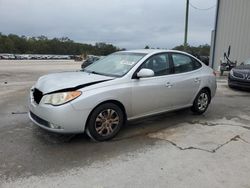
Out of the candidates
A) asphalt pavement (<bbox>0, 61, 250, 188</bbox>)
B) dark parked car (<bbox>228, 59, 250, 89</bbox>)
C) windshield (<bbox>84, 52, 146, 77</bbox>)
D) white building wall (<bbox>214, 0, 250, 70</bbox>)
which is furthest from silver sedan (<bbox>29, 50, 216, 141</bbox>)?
white building wall (<bbox>214, 0, 250, 70</bbox>)

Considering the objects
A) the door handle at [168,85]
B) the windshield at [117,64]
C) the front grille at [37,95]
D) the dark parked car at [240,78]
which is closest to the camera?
the front grille at [37,95]

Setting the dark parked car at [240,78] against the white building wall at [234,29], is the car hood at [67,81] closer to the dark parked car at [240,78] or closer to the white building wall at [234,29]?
the dark parked car at [240,78]

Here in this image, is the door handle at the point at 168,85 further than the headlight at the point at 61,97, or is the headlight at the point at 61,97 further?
the door handle at the point at 168,85

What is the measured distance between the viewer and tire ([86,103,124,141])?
4236mm

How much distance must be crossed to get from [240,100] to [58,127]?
6.25 meters

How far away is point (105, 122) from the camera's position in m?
4.39

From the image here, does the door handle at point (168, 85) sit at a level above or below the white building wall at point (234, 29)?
below

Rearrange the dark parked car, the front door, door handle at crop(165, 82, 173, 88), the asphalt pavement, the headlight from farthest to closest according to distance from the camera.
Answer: the dark parked car, door handle at crop(165, 82, 173, 88), the front door, the headlight, the asphalt pavement

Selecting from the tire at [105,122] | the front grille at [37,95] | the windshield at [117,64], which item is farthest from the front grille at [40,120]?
the windshield at [117,64]

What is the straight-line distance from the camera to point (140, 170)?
3492 mm

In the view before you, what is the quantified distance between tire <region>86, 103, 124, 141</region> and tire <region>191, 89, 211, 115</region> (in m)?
2.21

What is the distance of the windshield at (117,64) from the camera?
4879mm

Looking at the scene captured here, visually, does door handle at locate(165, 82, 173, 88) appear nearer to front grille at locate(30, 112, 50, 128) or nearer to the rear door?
the rear door

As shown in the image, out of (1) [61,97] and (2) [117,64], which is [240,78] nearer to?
(2) [117,64]
